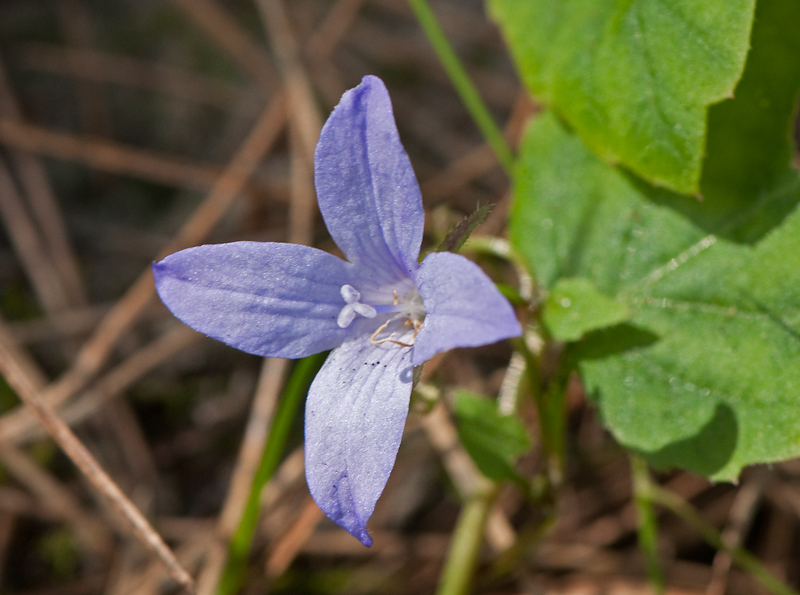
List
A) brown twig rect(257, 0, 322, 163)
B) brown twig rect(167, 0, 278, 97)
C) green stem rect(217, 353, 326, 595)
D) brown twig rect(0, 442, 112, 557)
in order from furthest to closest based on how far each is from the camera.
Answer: brown twig rect(167, 0, 278, 97)
brown twig rect(257, 0, 322, 163)
brown twig rect(0, 442, 112, 557)
green stem rect(217, 353, 326, 595)

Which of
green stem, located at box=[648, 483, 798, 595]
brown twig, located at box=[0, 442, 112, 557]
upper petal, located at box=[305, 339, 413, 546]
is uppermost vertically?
upper petal, located at box=[305, 339, 413, 546]

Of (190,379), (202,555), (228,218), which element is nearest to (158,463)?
(190,379)

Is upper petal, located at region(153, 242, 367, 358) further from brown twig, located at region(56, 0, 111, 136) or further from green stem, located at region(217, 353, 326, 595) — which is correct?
brown twig, located at region(56, 0, 111, 136)

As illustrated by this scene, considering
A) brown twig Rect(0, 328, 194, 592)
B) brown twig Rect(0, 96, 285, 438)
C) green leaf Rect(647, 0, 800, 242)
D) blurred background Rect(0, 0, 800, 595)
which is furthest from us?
brown twig Rect(0, 96, 285, 438)

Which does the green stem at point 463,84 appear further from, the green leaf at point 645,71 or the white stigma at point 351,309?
the white stigma at point 351,309

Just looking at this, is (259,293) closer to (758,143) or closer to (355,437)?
(355,437)

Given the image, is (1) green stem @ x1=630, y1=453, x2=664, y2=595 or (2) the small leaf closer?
(2) the small leaf

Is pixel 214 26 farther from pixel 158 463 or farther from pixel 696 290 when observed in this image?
pixel 696 290

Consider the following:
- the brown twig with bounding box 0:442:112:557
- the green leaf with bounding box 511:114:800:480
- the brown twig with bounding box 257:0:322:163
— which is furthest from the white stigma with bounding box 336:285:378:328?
the brown twig with bounding box 0:442:112:557

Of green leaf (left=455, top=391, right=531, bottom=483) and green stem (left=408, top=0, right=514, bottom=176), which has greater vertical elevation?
green stem (left=408, top=0, right=514, bottom=176)
